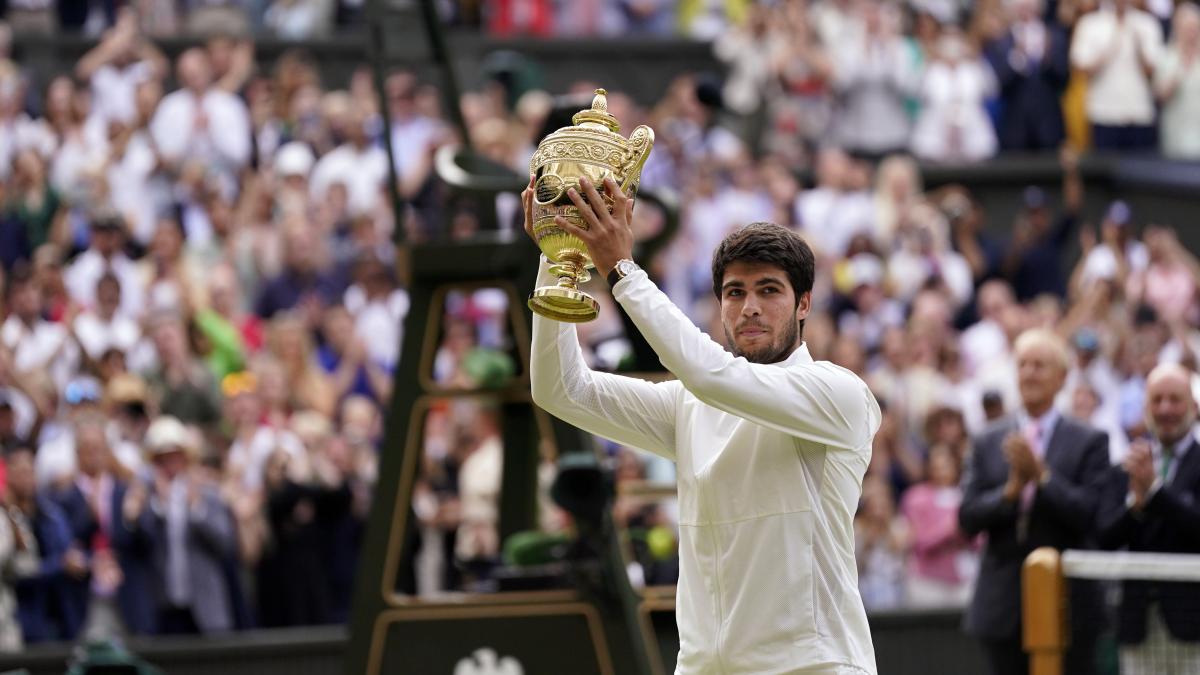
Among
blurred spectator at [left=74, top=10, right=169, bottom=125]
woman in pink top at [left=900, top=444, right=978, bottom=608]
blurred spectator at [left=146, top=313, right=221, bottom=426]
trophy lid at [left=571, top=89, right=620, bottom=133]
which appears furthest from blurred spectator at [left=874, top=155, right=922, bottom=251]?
trophy lid at [left=571, top=89, right=620, bottom=133]

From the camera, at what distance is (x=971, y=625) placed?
874 cm

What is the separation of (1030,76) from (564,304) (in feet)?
50.8

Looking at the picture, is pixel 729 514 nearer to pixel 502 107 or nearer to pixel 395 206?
pixel 395 206

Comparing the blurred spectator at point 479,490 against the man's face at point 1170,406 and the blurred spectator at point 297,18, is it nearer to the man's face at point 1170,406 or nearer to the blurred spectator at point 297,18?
the man's face at point 1170,406

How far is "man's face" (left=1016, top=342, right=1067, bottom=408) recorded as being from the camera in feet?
28.2

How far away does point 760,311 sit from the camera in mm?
5059

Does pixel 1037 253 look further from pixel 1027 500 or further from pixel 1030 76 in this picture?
→ pixel 1027 500

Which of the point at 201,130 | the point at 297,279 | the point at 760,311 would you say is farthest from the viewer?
the point at 201,130

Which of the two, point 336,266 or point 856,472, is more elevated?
point 336,266

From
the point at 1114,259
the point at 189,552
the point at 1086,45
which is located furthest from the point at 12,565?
the point at 1086,45

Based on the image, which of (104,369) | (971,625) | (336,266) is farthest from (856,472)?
(336,266)

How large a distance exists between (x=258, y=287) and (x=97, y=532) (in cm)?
393

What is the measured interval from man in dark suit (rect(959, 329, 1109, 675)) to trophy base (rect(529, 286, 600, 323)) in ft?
12.2

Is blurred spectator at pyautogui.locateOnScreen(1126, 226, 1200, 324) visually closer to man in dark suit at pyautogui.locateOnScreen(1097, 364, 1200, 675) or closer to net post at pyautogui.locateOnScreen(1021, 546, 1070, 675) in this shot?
man in dark suit at pyautogui.locateOnScreen(1097, 364, 1200, 675)
